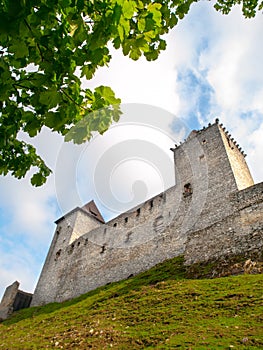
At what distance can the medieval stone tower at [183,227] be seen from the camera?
12.8 metres

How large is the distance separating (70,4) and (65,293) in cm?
2611

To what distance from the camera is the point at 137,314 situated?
356 inches

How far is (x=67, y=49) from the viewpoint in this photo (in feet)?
7.64

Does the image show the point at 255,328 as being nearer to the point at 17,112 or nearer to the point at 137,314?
the point at 137,314

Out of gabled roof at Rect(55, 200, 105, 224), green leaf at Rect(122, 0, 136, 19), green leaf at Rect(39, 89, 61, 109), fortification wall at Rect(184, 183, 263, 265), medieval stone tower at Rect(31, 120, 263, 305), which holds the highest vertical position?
gabled roof at Rect(55, 200, 105, 224)

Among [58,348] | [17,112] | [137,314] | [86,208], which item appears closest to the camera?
[17,112]

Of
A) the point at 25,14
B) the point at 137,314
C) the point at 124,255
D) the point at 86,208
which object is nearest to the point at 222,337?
the point at 137,314

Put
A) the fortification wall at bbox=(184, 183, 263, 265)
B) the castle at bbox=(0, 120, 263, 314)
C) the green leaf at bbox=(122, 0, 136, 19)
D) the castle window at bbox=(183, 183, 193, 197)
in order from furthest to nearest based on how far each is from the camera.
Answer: the castle window at bbox=(183, 183, 193, 197), the castle at bbox=(0, 120, 263, 314), the fortification wall at bbox=(184, 183, 263, 265), the green leaf at bbox=(122, 0, 136, 19)

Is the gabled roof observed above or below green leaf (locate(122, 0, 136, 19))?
above

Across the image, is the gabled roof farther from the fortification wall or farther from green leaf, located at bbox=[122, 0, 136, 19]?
green leaf, located at bbox=[122, 0, 136, 19]

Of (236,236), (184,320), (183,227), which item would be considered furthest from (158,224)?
(184,320)

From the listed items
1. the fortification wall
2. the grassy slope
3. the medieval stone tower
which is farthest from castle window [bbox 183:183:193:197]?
the grassy slope

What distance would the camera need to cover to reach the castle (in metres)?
12.6

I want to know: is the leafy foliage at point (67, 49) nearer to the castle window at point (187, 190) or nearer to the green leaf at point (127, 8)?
the green leaf at point (127, 8)
